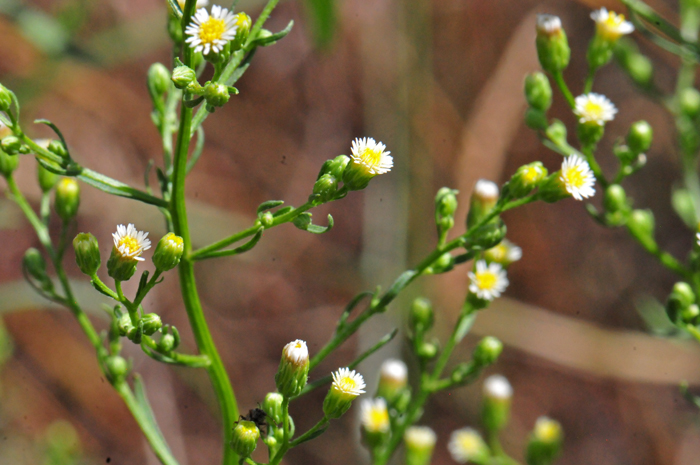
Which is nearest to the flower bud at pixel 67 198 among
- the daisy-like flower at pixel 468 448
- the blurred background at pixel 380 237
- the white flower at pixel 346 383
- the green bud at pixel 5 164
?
the green bud at pixel 5 164

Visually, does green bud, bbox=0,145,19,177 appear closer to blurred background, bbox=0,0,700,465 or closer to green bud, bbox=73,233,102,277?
green bud, bbox=73,233,102,277

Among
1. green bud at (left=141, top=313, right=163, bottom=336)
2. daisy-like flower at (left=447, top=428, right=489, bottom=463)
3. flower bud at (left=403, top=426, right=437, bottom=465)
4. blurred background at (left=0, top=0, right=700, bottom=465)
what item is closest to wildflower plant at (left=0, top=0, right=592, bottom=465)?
green bud at (left=141, top=313, right=163, bottom=336)

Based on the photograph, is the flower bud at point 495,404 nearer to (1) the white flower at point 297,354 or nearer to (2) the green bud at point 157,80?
(1) the white flower at point 297,354

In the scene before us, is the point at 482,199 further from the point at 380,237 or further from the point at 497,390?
the point at 380,237

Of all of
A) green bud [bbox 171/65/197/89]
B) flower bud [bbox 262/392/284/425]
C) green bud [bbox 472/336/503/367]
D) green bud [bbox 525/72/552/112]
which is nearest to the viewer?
green bud [bbox 171/65/197/89]

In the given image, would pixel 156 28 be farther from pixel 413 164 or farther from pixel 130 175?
pixel 413 164
